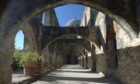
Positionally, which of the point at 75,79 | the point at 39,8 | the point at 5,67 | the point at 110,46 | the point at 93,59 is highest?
the point at 39,8

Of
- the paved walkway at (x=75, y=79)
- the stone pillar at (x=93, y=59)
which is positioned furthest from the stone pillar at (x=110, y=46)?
the stone pillar at (x=93, y=59)

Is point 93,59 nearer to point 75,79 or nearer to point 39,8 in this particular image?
point 75,79

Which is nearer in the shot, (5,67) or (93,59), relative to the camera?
(5,67)

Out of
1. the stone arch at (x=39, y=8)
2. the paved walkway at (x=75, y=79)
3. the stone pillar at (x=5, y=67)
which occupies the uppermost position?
the stone arch at (x=39, y=8)

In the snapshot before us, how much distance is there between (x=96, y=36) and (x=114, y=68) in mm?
4474

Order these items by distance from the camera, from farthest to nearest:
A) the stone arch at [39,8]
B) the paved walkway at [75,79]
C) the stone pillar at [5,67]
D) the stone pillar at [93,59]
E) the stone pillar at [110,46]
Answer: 1. the stone pillar at [93,59]
2. the stone pillar at [110,46]
3. the paved walkway at [75,79]
4. the stone arch at [39,8]
5. the stone pillar at [5,67]

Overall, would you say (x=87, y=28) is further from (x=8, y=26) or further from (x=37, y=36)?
(x=8, y=26)

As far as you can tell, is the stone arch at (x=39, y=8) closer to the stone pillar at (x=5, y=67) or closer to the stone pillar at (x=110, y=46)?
the stone pillar at (x=5, y=67)

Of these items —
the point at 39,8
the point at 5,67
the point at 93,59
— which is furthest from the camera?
the point at 93,59

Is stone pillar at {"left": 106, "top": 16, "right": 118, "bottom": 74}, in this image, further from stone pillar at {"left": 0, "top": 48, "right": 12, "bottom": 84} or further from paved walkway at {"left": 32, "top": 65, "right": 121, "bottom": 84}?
stone pillar at {"left": 0, "top": 48, "right": 12, "bottom": 84}

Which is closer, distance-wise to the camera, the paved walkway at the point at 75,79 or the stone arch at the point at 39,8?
the stone arch at the point at 39,8

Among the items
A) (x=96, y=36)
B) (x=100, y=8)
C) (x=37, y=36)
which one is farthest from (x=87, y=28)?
(x=100, y=8)

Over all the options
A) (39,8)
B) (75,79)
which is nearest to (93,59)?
(75,79)

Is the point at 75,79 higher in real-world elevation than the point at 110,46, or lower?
lower
